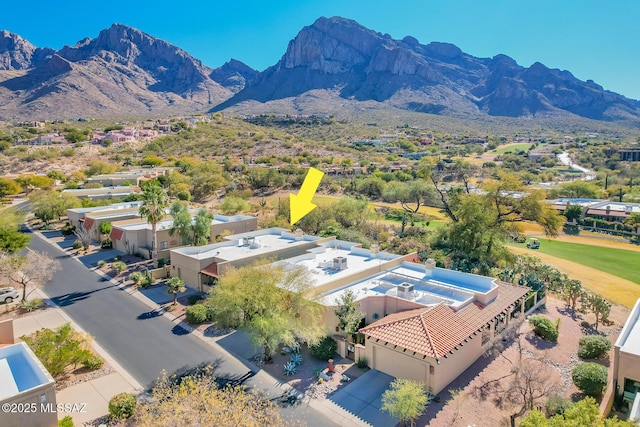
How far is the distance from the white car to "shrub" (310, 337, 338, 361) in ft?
66.3

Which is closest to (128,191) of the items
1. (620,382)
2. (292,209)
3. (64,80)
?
(292,209)

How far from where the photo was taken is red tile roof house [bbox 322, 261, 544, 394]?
17.8m

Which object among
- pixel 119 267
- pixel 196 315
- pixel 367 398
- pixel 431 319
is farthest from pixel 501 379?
pixel 119 267

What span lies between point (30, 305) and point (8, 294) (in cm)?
275

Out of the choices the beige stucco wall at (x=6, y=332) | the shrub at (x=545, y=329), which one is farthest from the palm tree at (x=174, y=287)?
the shrub at (x=545, y=329)

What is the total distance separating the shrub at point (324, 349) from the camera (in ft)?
65.9

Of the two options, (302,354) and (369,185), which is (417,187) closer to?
(369,185)

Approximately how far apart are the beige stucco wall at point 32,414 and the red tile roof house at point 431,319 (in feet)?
39.4

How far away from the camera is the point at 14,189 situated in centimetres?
6122

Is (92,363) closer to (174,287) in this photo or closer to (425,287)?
(174,287)

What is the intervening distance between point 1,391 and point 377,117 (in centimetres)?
16181

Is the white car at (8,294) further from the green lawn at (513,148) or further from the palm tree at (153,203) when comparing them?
the green lawn at (513,148)

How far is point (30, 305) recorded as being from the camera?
25.2 meters

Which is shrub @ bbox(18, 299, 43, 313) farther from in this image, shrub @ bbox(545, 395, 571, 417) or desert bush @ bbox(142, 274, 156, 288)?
shrub @ bbox(545, 395, 571, 417)
